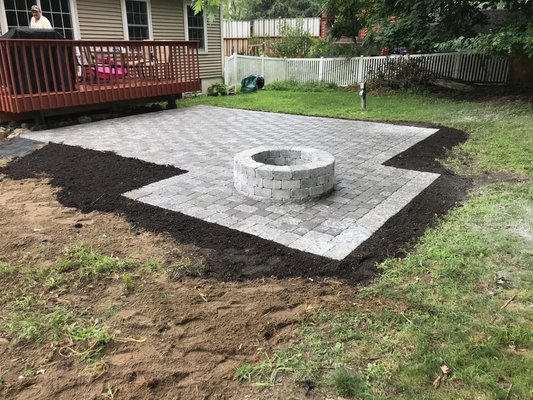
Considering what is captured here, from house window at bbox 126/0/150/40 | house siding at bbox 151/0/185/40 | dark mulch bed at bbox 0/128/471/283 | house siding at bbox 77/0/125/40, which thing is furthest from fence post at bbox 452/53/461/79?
house siding at bbox 77/0/125/40

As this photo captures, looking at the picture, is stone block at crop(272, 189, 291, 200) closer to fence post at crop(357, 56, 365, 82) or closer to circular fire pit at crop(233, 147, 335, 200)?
circular fire pit at crop(233, 147, 335, 200)

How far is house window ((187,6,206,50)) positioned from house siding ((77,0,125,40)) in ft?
8.87

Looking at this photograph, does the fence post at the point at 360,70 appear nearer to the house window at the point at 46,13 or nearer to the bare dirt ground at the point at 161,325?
the house window at the point at 46,13

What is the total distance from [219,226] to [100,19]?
9.72 m

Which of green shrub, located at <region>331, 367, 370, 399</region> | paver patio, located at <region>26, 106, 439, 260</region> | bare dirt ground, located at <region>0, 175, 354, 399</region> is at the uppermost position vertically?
paver patio, located at <region>26, 106, 439, 260</region>

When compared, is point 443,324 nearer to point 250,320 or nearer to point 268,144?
point 250,320

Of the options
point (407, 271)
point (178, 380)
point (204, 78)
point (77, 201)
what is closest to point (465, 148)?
point (407, 271)

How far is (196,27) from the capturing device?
14297 mm

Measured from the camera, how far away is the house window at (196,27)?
553 inches

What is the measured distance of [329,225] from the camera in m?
4.12

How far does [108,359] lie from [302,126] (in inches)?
279

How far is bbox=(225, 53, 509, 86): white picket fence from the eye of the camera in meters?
13.4

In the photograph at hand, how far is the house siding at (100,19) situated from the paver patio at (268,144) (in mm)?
3048

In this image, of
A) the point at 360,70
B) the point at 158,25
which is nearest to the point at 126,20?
the point at 158,25
